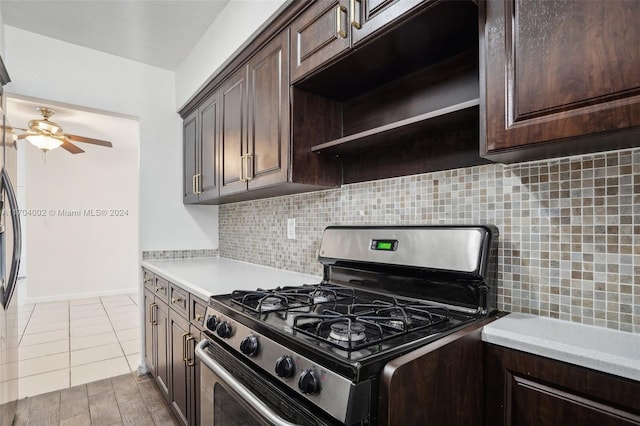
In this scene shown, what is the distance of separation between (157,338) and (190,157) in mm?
1402

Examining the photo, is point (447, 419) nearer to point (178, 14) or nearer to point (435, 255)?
point (435, 255)

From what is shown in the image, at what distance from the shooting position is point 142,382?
104 inches

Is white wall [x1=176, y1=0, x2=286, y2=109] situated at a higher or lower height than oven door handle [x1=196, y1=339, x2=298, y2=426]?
higher

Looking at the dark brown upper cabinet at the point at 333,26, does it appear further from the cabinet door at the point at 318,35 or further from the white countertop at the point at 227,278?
the white countertop at the point at 227,278

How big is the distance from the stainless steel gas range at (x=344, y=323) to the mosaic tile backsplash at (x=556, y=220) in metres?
0.10

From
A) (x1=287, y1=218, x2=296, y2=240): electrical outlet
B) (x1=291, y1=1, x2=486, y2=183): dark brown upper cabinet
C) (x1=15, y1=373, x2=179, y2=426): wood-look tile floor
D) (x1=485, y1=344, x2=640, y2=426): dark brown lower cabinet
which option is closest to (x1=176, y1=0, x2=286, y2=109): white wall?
(x1=291, y1=1, x2=486, y2=183): dark brown upper cabinet

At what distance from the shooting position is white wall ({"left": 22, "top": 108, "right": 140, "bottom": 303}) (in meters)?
5.05

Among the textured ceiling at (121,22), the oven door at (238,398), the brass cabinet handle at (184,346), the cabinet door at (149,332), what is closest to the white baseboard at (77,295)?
the cabinet door at (149,332)

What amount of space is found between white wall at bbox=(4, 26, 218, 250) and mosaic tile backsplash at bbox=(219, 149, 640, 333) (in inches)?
84.6

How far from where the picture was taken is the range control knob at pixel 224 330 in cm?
117

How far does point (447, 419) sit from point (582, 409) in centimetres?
29

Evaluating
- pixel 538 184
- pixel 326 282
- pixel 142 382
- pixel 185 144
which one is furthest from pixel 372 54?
pixel 142 382

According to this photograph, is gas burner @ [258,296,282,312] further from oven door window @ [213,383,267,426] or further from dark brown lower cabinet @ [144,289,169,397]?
dark brown lower cabinet @ [144,289,169,397]

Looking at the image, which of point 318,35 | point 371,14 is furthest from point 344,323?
point 318,35
